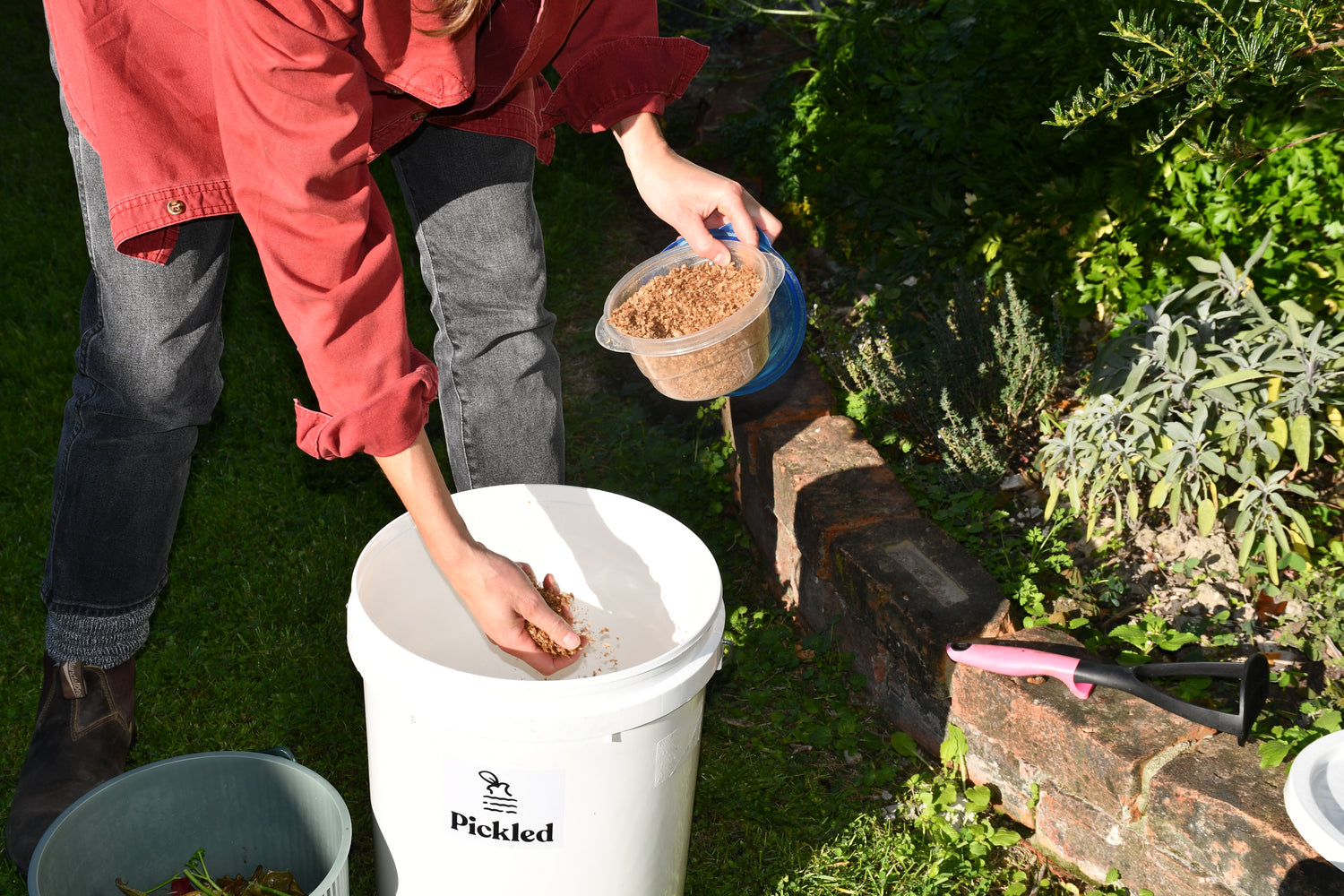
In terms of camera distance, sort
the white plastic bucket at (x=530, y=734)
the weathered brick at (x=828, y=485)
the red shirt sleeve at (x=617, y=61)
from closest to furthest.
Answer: the white plastic bucket at (x=530, y=734)
the red shirt sleeve at (x=617, y=61)
the weathered brick at (x=828, y=485)

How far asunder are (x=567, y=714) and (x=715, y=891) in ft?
2.48

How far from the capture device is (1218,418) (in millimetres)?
2268

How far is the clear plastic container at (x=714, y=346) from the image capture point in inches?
67.1

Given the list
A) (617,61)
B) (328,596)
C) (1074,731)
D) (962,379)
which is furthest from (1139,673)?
(328,596)

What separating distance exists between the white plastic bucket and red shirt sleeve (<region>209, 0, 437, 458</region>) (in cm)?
28

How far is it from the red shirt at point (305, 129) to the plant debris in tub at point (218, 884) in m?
0.71

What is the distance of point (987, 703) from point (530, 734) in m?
0.95

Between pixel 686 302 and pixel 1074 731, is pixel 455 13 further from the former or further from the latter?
pixel 1074 731

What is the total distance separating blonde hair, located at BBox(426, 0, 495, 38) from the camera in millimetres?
1304

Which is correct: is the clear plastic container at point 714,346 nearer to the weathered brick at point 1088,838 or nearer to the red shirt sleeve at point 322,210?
the red shirt sleeve at point 322,210

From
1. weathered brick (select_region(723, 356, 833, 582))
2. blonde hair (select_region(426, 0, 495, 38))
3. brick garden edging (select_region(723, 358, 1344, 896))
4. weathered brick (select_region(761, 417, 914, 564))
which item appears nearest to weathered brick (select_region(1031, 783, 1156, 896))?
brick garden edging (select_region(723, 358, 1344, 896))

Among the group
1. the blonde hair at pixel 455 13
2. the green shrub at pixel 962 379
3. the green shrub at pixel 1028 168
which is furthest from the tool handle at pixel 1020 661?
the blonde hair at pixel 455 13

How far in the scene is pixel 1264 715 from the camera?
1.96 meters

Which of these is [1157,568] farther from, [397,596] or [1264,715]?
[397,596]
